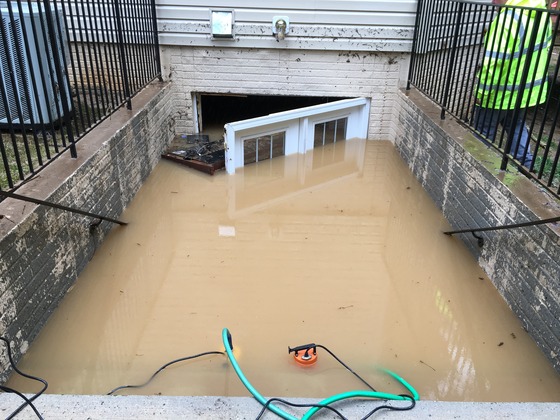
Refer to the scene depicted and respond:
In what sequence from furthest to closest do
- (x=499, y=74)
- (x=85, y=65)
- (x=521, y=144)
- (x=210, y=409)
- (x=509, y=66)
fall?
(x=521, y=144)
(x=85, y=65)
(x=499, y=74)
(x=509, y=66)
(x=210, y=409)

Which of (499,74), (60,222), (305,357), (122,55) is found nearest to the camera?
(305,357)

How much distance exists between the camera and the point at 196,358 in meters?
2.41

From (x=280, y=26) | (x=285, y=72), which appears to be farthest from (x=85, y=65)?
(x=285, y=72)

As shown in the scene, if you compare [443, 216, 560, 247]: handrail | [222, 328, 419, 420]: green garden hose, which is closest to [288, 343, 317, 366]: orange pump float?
[222, 328, 419, 420]: green garden hose

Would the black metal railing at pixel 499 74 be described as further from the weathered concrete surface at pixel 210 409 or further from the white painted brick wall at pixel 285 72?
the weathered concrete surface at pixel 210 409

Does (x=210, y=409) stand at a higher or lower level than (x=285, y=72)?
lower

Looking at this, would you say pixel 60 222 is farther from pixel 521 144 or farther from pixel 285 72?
pixel 285 72

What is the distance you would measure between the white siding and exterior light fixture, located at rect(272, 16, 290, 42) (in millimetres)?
52

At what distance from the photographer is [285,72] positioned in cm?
546

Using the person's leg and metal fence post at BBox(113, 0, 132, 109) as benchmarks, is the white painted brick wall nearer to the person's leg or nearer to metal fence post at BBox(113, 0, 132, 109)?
metal fence post at BBox(113, 0, 132, 109)

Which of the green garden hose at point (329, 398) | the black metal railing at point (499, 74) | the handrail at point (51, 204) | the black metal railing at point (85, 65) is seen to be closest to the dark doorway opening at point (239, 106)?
the black metal railing at point (85, 65)

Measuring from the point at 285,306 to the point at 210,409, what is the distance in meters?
1.13

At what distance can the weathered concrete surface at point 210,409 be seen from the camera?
1719mm

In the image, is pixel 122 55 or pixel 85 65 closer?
pixel 85 65
